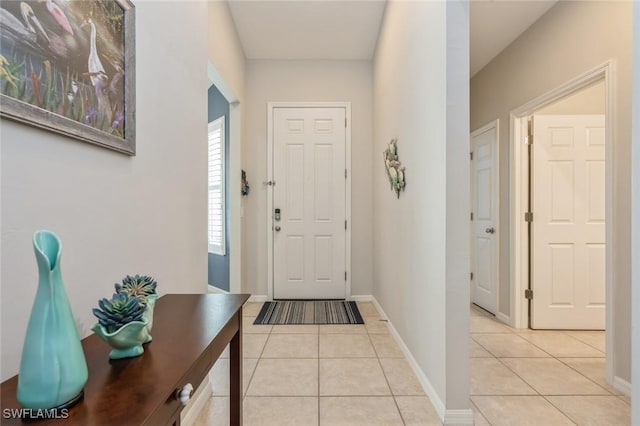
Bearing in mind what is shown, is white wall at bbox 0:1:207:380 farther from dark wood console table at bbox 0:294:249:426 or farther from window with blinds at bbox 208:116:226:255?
window with blinds at bbox 208:116:226:255

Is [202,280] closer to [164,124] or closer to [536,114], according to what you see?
[164,124]

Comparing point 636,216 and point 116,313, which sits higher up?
point 636,216

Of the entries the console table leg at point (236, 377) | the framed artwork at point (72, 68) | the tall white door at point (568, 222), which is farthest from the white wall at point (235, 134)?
the tall white door at point (568, 222)

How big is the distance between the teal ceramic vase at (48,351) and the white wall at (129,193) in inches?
10.3

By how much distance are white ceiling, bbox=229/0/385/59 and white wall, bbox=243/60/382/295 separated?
0.16 metres

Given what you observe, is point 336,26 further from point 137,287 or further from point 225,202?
point 137,287

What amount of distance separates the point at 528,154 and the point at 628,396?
6.37 feet

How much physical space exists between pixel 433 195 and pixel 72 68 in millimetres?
1620

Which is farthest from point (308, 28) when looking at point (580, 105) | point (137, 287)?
point (137, 287)

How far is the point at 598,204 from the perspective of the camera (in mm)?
2670

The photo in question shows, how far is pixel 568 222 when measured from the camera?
106 inches

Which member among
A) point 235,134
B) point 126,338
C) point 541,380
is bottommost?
point 541,380

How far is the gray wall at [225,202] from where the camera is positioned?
12.1ft

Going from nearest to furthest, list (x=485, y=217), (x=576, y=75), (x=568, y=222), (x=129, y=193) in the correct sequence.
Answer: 1. (x=129, y=193)
2. (x=576, y=75)
3. (x=568, y=222)
4. (x=485, y=217)
